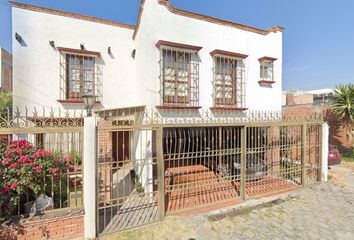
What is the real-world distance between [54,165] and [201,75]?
5608 mm

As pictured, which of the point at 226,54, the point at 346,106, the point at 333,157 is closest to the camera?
the point at 226,54

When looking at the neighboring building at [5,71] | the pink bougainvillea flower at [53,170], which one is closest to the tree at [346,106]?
the pink bougainvillea flower at [53,170]

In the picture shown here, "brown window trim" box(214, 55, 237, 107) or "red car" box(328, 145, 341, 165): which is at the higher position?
"brown window trim" box(214, 55, 237, 107)

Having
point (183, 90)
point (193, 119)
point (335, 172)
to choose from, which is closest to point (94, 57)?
point (183, 90)

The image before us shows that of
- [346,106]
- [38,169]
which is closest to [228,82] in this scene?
[38,169]

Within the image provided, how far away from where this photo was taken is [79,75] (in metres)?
8.75

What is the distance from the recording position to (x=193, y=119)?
7.56 m

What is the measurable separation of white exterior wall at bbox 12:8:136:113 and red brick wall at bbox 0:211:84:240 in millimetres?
5325

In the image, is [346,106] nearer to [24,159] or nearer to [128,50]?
[128,50]

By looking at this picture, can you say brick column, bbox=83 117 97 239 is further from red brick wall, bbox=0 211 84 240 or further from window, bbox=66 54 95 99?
window, bbox=66 54 95 99

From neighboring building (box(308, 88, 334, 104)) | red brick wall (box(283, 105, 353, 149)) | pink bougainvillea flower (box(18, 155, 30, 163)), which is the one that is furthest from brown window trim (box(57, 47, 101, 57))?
neighboring building (box(308, 88, 334, 104))

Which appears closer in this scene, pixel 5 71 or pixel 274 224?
pixel 274 224

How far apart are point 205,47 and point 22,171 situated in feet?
22.2

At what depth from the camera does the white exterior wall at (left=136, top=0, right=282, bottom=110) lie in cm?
716
